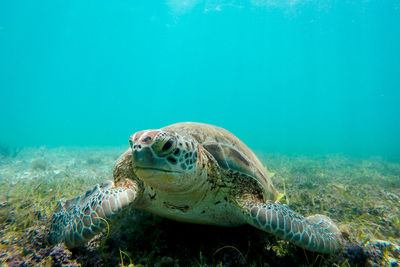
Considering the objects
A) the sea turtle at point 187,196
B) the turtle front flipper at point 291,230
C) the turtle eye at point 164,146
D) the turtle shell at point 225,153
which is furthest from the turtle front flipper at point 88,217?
the turtle front flipper at point 291,230

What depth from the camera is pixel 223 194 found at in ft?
6.30

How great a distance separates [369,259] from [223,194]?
4.53ft

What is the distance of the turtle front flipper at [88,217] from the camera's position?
153 cm

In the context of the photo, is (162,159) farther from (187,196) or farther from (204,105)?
(204,105)

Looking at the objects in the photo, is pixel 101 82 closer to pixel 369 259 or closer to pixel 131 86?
pixel 131 86

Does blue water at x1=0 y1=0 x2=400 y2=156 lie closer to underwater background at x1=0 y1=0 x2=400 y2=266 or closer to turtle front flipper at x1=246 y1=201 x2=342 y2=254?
underwater background at x1=0 y1=0 x2=400 y2=266

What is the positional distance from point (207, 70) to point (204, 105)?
25223 millimetres

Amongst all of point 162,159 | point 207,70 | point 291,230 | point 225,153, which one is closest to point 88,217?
point 162,159

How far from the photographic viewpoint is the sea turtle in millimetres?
1479

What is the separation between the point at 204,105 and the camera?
11525 cm

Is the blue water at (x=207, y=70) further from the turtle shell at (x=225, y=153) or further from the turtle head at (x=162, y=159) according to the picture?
the turtle head at (x=162, y=159)

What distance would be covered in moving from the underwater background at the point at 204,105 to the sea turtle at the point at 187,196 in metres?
0.18

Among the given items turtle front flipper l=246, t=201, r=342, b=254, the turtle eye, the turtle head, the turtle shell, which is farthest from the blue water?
the turtle eye

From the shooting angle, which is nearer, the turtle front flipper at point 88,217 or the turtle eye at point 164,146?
the turtle eye at point 164,146
